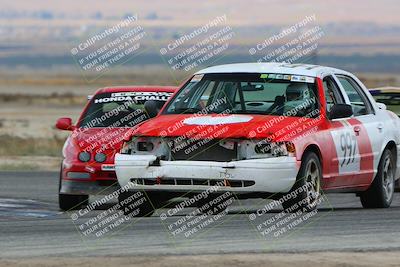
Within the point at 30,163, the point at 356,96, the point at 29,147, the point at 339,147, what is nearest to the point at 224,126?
the point at 339,147

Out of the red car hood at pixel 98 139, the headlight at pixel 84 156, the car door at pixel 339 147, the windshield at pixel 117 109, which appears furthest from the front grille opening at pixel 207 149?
the windshield at pixel 117 109

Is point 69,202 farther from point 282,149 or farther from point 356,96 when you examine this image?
point 282,149

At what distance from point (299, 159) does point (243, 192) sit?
67 centimetres

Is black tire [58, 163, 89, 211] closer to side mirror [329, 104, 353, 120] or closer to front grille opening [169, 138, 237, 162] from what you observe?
front grille opening [169, 138, 237, 162]

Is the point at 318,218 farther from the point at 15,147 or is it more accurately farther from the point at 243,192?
the point at 15,147

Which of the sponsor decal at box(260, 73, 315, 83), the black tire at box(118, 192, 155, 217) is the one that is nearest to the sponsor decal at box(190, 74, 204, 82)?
the sponsor decal at box(260, 73, 315, 83)

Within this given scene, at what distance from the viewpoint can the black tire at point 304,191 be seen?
12875 mm

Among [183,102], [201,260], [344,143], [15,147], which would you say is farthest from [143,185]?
[15,147]

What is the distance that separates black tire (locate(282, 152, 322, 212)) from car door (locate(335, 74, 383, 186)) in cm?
96

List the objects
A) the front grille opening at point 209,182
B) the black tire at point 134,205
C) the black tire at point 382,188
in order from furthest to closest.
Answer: the black tire at point 382,188, the black tire at point 134,205, the front grille opening at point 209,182

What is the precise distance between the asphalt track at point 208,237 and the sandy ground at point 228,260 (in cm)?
30

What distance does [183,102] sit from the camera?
1398 centimetres

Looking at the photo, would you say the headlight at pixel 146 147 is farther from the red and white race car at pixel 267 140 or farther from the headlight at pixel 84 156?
the headlight at pixel 84 156

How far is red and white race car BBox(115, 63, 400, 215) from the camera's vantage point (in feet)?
41.4
